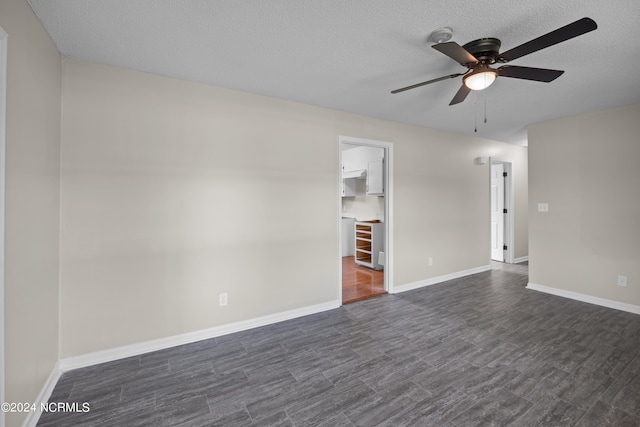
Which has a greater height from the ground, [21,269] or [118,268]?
[21,269]

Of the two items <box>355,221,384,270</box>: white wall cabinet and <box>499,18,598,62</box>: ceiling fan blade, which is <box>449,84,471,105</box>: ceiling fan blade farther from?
<box>355,221,384,270</box>: white wall cabinet

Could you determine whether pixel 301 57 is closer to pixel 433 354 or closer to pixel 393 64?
pixel 393 64

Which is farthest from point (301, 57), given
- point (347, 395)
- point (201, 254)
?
point (347, 395)

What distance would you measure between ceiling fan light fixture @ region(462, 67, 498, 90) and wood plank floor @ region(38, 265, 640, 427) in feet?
7.12

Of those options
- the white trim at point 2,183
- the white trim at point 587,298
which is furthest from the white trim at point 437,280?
the white trim at point 2,183

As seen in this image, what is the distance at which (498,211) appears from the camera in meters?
6.03

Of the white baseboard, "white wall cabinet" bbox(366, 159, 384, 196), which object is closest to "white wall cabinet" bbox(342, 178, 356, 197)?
"white wall cabinet" bbox(366, 159, 384, 196)

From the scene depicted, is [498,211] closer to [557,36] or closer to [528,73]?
[528,73]

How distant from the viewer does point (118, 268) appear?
242cm

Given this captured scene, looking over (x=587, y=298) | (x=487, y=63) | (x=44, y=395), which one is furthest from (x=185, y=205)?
(x=587, y=298)

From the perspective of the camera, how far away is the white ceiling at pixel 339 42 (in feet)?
5.62

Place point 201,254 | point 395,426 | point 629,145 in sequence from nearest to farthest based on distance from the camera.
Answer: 1. point 395,426
2. point 201,254
3. point 629,145

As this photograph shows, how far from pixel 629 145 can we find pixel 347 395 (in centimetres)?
434

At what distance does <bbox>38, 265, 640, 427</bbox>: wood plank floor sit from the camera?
1.78 meters
